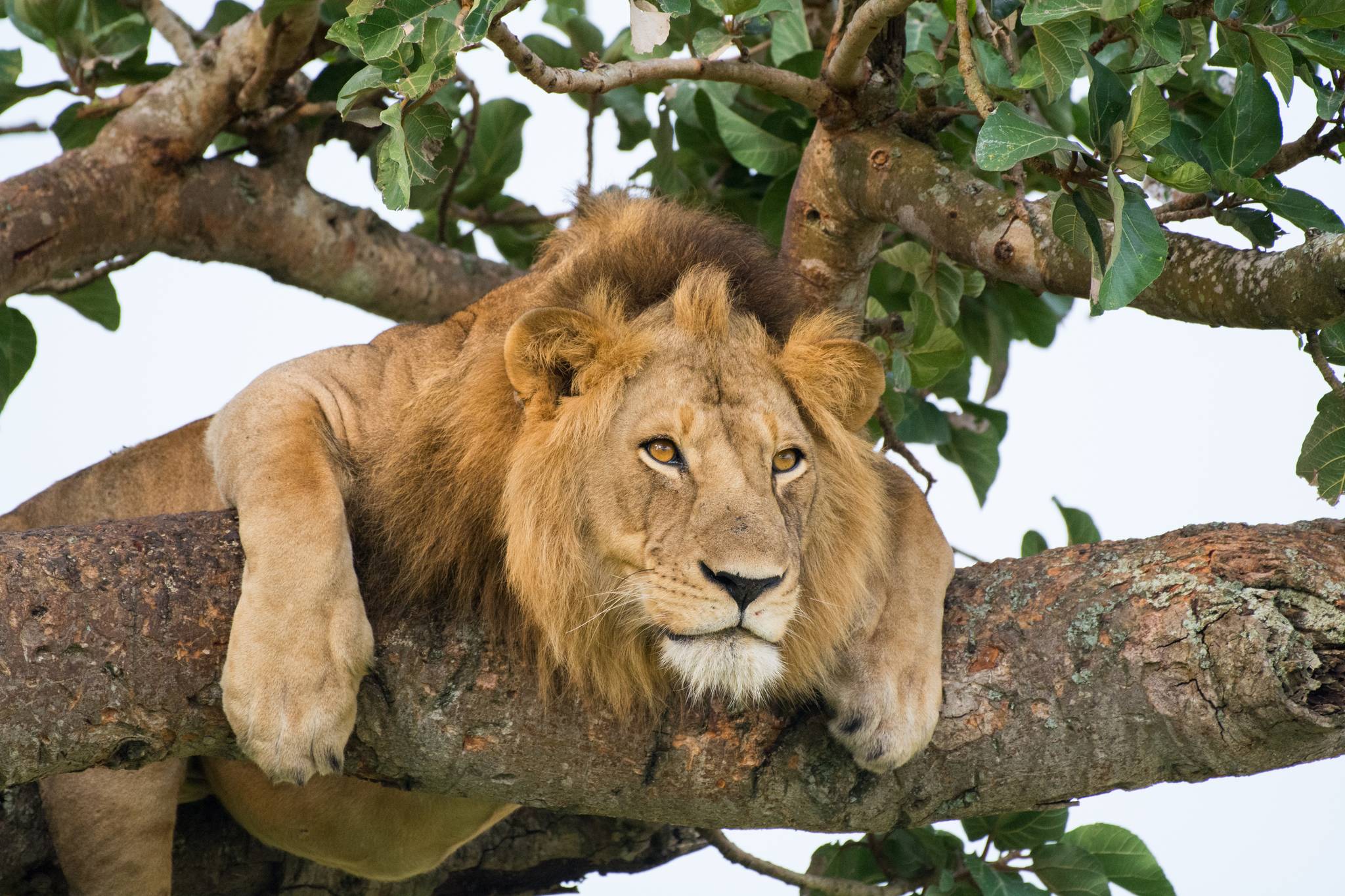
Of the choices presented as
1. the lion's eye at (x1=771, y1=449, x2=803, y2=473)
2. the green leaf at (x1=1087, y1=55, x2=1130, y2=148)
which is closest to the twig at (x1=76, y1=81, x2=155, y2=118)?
the lion's eye at (x1=771, y1=449, x2=803, y2=473)

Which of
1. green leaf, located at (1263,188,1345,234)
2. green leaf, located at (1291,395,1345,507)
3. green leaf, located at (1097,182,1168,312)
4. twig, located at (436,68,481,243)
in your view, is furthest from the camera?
twig, located at (436,68,481,243)

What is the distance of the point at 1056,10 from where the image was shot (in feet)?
11.1

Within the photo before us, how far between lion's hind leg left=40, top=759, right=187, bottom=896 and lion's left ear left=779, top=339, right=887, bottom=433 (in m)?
2.48

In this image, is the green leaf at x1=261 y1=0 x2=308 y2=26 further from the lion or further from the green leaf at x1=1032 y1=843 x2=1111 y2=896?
the green leaf at x1=1032 y1=843 x2=1111 y2=896

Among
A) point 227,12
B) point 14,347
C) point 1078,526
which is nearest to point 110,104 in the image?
point 227,12

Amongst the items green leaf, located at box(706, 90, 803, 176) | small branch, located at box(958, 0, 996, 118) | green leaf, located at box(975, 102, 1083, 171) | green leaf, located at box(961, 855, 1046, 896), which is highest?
green leaf, located at box(706, 90, 803, 176)

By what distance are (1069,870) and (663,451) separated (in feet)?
7.83

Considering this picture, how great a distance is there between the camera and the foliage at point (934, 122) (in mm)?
3346

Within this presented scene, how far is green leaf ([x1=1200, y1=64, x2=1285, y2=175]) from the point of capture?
11.5ft

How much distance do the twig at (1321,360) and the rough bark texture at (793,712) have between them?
364mm

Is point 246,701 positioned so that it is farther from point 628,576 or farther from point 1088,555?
point 1088,555

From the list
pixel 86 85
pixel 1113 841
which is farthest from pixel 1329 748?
pixel 86 85

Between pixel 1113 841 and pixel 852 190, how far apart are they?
259 cm

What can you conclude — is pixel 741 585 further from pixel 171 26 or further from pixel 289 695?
pixel 171 26
